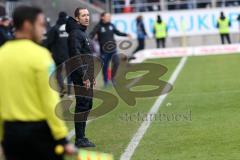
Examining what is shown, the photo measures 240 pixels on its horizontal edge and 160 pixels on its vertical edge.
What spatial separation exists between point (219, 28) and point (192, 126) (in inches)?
930

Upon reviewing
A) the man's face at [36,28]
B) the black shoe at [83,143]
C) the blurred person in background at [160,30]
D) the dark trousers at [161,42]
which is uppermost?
the man's face at [36,28]

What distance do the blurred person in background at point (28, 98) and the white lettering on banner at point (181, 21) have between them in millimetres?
31681

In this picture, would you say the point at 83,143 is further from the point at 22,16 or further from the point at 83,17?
the point at 22,16

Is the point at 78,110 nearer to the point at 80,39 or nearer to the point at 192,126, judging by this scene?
the point at 80,39

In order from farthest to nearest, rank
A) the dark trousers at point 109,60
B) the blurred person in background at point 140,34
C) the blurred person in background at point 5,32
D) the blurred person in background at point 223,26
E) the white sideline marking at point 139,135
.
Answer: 1. the blurred person in background at point 223,26
2. the blurred person in background at point 140,34
3. the dark trousers at point 109,60
4. the blurred person in background at point 5,32
5. the white sideline marking at point 139,135

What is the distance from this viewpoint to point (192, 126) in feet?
34.5

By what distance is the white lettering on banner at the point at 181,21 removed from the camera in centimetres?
3650

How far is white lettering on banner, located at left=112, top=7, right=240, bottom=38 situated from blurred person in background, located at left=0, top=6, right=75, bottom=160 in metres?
31.7

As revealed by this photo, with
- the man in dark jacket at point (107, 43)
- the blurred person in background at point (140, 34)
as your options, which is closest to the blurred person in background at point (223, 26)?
the blurred person in background at point (140, 34)

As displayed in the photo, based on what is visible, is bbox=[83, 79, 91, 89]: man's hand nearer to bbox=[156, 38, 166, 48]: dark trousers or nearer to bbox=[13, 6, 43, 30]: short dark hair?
bbox=[13, 6, 43, 30]: short dark hair

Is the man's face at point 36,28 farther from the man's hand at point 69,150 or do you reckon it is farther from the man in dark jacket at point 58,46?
the man in dark jacket at point 58,46

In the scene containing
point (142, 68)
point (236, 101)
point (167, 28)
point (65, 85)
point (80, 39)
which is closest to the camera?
point (80, 39)

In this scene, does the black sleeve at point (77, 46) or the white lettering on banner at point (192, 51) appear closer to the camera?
the black sleeve at point (77, 46)

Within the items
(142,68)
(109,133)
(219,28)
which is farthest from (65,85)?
(219,28)
